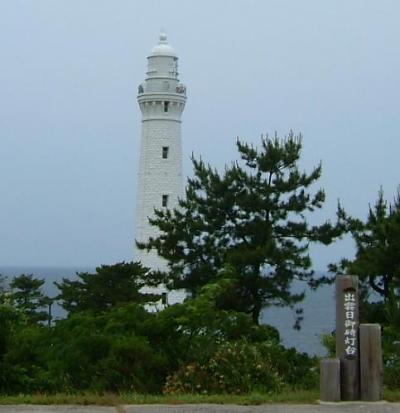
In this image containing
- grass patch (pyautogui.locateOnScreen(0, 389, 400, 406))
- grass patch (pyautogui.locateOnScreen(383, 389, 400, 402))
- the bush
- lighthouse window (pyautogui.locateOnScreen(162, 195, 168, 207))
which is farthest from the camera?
lighthouse window (pyautogui.locateOnScreen(162, 195, 168, 207))

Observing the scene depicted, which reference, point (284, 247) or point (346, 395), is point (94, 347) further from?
point (284, 247)

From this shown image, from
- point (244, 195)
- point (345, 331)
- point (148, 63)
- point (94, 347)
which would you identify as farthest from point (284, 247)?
point (148, 63)

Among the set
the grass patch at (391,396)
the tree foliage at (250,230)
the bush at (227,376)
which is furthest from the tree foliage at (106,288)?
the grass patch at (391,396)

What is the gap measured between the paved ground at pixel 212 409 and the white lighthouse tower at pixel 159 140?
33.9 metres

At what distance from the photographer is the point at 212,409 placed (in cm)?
718

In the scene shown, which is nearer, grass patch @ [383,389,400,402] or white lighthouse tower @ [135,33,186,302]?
grass patch @ [383,389,400,402]

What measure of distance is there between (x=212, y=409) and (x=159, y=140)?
122ft

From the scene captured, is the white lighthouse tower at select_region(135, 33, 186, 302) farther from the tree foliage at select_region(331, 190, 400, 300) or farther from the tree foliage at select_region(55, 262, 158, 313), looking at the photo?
the tree foliage at select_region(331, 190, 400, 300)

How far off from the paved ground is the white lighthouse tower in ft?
111

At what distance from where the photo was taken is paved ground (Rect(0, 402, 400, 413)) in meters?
7.09

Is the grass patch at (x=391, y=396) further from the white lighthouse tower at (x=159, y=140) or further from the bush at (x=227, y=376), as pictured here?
the white lighthouse tower at (x=159, y=140)

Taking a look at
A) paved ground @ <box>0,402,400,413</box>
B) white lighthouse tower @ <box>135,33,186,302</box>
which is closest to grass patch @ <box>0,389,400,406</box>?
paved ground @ <box>0,402,400,413</box>

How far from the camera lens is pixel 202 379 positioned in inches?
359

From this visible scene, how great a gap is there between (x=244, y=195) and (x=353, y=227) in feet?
10.1
